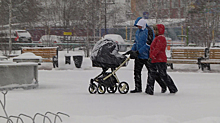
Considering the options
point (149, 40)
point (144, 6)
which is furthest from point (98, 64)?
point (144, 6)

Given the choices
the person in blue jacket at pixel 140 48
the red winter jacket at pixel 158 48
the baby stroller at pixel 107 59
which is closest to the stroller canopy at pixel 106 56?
the baby stroller at pixel 107 59

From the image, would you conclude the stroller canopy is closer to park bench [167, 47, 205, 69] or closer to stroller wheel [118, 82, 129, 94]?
stroller wheel [118, 82, 129, 94]

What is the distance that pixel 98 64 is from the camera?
8500 millimetres

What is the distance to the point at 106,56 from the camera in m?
8.39

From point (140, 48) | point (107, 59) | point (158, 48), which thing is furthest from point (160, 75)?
point (107, 59)

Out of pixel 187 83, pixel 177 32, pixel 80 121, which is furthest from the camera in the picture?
pixel 177 32

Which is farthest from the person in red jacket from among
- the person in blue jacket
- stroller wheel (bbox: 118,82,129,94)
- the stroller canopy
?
the stroller canopy

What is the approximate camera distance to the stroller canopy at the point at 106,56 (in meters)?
8.40

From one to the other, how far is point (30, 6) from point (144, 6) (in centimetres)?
1040

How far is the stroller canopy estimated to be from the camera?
840 cm

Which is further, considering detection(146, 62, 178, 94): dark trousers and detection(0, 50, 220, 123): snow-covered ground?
detection(146, 62, 178, 94): dark trousers

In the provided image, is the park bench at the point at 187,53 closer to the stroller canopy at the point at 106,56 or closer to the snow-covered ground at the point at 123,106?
the snow-covered ground at the point at 123,106

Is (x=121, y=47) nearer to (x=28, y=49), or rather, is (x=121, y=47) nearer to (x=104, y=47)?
(x=28, y=49)

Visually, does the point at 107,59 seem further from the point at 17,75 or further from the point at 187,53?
the point at 187,53
